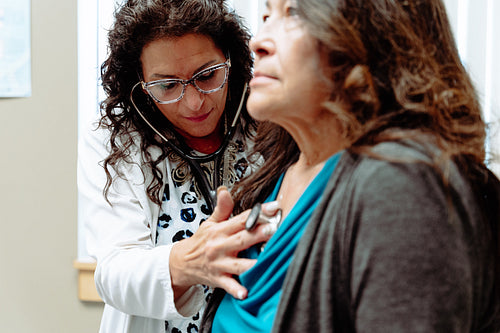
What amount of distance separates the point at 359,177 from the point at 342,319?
0.17m

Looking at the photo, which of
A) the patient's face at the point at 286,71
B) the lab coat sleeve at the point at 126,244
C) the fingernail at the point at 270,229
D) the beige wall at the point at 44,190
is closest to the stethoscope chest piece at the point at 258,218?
the fingernail at the point at 270,229

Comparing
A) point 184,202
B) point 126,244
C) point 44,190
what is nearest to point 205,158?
point 184,202

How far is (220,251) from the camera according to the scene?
0.83 metres

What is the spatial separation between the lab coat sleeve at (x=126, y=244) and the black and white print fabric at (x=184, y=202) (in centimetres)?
4

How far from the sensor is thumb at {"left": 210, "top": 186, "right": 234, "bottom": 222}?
34.4 inches

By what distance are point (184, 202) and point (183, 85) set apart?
0.94 feet

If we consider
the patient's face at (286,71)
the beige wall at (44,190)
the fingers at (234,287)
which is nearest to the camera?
the patient's face at (286,71)

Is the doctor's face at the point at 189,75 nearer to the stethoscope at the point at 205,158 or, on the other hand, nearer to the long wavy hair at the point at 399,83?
the stethoscope at the point at 205,158

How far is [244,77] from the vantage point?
Result: 4.55 ft

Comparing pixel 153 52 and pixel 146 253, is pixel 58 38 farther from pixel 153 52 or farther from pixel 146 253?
pixel 146 253

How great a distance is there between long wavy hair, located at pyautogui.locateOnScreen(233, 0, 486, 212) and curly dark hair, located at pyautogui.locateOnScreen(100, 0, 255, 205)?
61 cm

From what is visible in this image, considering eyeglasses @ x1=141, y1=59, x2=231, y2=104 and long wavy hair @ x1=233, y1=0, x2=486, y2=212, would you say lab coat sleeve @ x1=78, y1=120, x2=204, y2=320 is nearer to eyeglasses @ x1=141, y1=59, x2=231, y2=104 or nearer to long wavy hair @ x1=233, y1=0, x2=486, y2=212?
eyeglasses @ x1=141, y1=59, x2=231, y2=104

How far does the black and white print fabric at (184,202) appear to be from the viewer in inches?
49.4

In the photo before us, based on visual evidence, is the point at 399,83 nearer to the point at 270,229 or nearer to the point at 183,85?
the point at 270,229
